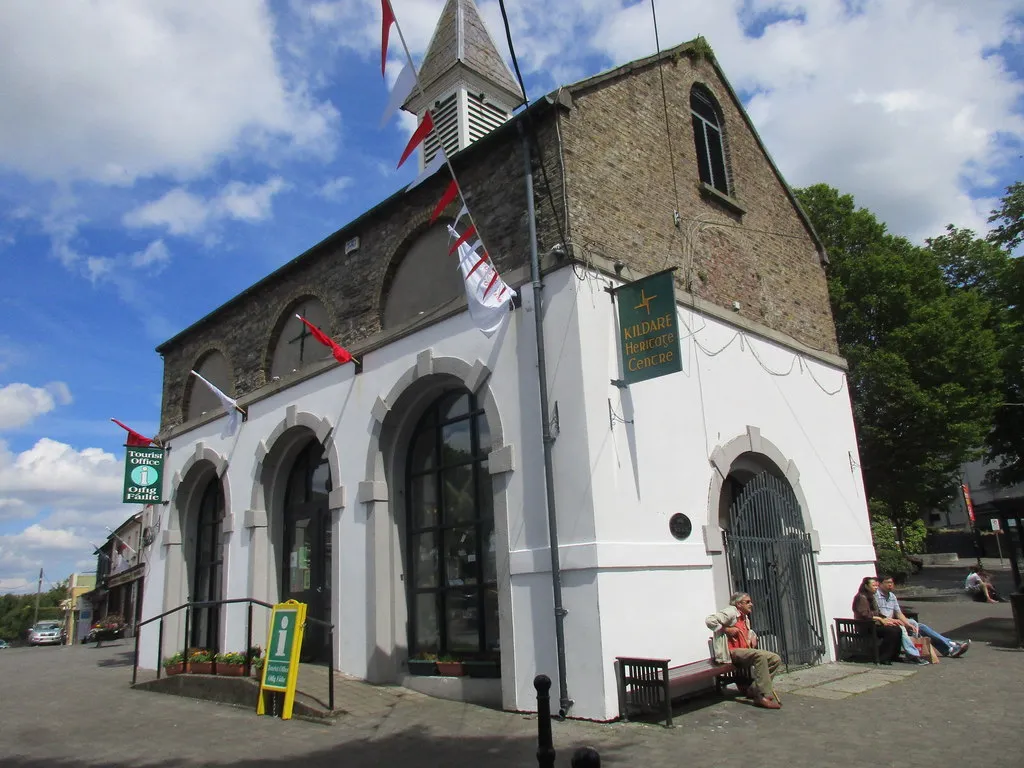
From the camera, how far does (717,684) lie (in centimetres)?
849

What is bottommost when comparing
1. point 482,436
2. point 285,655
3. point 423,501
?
point 285,655

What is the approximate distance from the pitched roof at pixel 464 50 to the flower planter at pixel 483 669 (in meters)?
12.6

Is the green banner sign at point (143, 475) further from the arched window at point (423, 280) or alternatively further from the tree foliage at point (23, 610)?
the tree foliage at point (23, 610)

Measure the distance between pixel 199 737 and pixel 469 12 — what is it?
1775 centimetres

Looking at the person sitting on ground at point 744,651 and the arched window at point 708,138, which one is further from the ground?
the arched window at point 708,138

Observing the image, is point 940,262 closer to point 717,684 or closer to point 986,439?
point 986,439

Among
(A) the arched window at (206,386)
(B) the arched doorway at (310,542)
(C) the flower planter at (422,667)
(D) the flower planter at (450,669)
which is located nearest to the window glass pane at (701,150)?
(B) the arched doorway at (310,542)

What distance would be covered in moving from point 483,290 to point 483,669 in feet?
14.7

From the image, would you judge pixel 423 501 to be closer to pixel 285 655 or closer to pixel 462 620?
pixel 462 620

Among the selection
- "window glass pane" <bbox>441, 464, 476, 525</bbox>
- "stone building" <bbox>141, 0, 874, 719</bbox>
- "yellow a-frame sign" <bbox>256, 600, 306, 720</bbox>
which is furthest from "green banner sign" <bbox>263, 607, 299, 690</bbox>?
"window glass pane" <bbox>441, 464, 476, 525</bbox>

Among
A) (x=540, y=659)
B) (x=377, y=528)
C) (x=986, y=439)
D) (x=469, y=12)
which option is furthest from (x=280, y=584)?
(x=986, y=439)

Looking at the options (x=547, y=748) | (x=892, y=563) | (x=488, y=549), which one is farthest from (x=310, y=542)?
(x=892, y=563)

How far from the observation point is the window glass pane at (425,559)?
10.5 m

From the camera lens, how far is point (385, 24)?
8.51m
